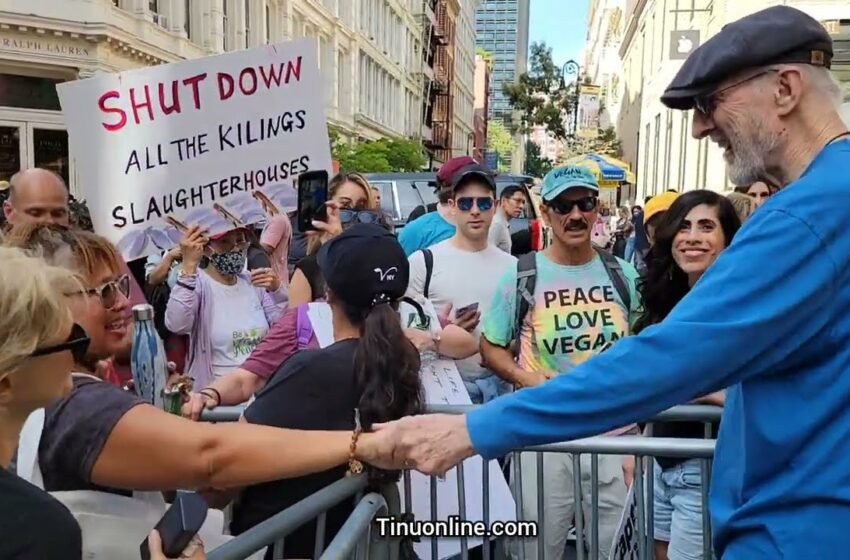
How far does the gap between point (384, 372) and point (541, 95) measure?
41.6m

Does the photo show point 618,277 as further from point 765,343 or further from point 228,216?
point 765,343

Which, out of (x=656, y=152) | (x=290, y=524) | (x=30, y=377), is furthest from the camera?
(x=656, y=152)

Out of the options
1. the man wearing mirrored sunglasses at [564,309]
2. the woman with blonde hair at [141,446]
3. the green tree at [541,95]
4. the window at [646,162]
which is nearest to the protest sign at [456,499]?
the man wearing mirrored sunglasses at [564,309]

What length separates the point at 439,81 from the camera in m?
70.1

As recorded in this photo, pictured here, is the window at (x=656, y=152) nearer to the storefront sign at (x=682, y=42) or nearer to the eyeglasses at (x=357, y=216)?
the storefront sign at (x=682, y=42)

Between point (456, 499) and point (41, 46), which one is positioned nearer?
point (456, 499)

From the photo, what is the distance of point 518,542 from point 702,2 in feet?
73.7

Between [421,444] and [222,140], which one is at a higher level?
[222,140]

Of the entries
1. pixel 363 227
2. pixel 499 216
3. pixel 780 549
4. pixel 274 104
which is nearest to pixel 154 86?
pixel 274 104

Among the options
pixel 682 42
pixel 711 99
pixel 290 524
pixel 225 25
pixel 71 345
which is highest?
pixel 225 25

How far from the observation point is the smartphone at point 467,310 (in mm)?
4176

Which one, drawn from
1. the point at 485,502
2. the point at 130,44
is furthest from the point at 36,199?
the point at 130,44

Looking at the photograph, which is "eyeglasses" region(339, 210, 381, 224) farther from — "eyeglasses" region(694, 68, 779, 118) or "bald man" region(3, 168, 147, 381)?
"eyeglasses" region(694, 68, 779, 118)

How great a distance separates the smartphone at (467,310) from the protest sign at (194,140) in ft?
3.92
